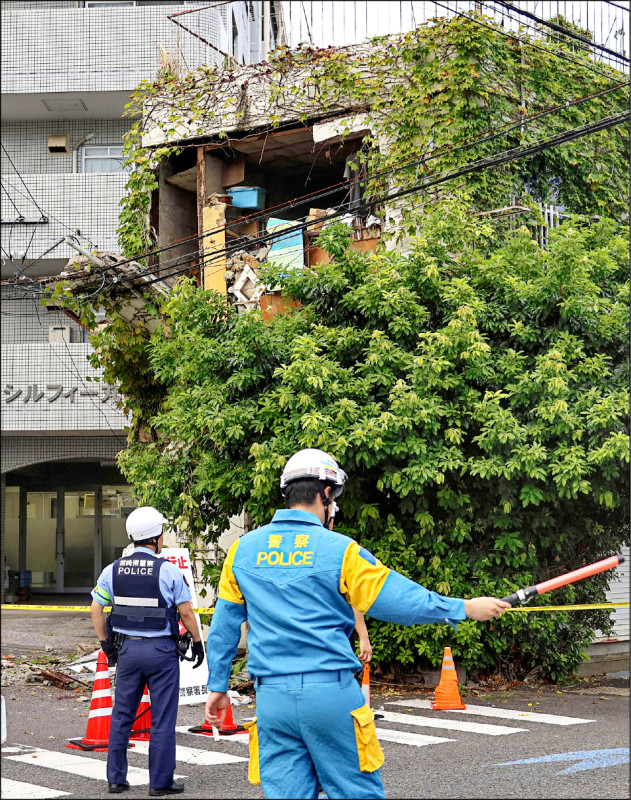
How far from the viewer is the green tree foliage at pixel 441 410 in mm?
10555

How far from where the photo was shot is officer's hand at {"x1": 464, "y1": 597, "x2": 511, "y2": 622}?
4.18 metres

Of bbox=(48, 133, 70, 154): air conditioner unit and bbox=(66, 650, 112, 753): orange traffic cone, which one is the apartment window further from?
bbox=(66, 650, 112, 753): orange traffic cone

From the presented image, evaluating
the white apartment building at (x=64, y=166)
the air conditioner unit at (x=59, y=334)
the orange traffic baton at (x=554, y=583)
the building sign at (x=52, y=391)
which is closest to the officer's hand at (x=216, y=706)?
the orange traffic baton at (x=554, y=583)

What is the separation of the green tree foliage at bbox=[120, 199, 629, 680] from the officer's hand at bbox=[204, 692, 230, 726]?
5757mm

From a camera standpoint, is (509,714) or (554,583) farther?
(509,714)

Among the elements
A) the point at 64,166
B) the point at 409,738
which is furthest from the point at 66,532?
the point at 409,738

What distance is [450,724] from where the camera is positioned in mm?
9867

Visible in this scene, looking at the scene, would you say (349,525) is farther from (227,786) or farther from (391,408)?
(227,786)

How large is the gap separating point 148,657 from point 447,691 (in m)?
4.78

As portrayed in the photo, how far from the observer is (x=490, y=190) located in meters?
14.1

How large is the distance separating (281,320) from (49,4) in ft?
48.3

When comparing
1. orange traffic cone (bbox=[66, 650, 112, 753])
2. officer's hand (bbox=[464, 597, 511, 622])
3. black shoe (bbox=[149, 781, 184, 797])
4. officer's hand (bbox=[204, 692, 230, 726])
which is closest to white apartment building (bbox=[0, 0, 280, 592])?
orange traffic cone (bbox=[66, 650, 112, 753])

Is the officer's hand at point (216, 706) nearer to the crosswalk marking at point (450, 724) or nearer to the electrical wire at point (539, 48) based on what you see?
the crosswalk marking at point (450, 724)

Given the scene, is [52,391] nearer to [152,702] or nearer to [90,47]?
[90,47]
